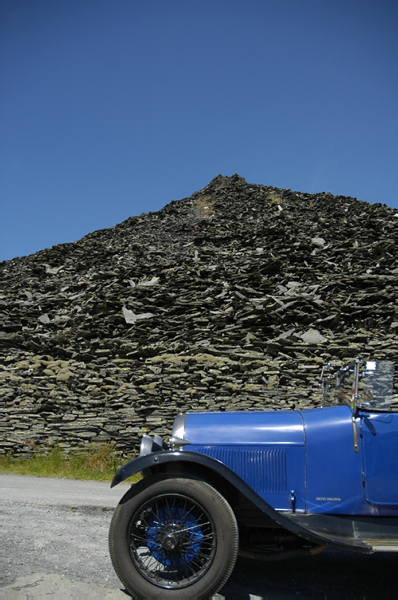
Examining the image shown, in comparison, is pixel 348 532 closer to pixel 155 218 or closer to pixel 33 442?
pixel 33 442

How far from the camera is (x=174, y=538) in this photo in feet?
11.1

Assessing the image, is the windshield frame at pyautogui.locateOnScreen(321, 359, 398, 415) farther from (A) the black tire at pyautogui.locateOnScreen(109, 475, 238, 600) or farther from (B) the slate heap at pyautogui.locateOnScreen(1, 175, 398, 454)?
(B) the slate heap at pyautogui.locateOnScreen(1, 175, 398, 454)

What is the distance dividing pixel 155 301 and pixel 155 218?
72.7ft

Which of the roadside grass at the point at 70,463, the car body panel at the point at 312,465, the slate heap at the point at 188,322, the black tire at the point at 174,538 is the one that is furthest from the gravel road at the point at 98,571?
the slate heap at the point at 188,322

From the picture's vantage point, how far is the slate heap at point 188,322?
38.2 ft

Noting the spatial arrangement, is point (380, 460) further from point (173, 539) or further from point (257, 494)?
point (173, 539)

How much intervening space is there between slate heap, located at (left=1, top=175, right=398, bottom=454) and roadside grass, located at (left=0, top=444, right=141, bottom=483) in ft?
1.07

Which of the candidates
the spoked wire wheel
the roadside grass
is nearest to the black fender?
the spoked wire wheel

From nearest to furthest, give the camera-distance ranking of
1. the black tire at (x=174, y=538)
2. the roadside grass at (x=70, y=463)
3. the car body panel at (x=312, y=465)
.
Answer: the black tire at (x=174, y=538) → the car body panel at (x=312, y=465) → the roadside grass at (x=70, y=463)

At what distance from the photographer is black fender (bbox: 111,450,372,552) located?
11.0 ft

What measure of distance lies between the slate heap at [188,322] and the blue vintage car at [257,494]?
6996mm

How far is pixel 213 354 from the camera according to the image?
1423cm

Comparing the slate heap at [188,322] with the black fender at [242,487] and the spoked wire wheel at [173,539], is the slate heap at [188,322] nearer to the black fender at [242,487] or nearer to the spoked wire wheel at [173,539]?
the spoked wire wheel at [173,539]

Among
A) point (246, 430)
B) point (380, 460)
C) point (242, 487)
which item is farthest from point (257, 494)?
point (380, 460)
